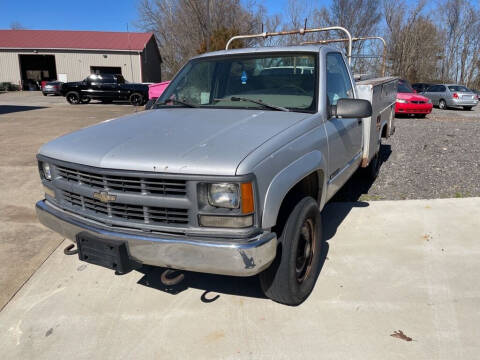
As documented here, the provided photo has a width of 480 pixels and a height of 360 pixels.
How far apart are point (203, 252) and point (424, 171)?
552 cm

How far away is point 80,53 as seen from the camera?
3694 centimetres

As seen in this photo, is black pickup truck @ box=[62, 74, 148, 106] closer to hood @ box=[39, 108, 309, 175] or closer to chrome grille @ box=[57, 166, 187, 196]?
hood @ box=[39, 108, 309, 175]

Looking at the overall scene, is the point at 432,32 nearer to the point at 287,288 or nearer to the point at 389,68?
the point at 389,68

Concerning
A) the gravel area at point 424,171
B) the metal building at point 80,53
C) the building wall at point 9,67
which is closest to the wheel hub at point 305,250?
the gravel area at point 424,171

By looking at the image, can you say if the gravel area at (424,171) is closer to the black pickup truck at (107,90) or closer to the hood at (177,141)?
the hood at (177,141)

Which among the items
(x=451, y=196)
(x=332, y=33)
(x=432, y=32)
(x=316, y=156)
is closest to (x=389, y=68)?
(x=432, y=32)

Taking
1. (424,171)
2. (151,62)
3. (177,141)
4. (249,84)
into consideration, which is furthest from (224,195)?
(151,62)

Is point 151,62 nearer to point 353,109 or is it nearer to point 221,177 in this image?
point 353,109

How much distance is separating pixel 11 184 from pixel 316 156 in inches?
197

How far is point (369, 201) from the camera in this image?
5.27 meters

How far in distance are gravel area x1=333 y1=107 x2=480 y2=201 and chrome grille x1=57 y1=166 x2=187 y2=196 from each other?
11.8 feet

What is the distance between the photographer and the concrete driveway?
2537 mm

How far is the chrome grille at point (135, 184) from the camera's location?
2.28 metres

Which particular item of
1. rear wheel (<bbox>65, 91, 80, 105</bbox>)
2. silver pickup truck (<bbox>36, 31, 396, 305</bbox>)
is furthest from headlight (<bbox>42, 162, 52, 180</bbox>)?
rear wheel (<bbox>65, 91, 80, 105</bbox>)
